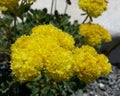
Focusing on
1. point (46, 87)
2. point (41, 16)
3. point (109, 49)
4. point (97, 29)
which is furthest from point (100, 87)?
point (46, 87)

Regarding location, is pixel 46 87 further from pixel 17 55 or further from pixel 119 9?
pixel 119 9

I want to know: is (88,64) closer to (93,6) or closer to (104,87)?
(93,6)

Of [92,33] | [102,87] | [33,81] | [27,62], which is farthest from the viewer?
[102,87]

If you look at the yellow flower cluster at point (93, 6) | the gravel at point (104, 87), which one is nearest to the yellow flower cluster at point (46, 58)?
the yellow flower cluster at point (93, 6)

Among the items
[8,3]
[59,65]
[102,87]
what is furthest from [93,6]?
[102,87]

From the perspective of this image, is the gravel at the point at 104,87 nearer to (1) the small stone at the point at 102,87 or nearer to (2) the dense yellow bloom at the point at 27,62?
(1) the small stone at the point at 102,87
